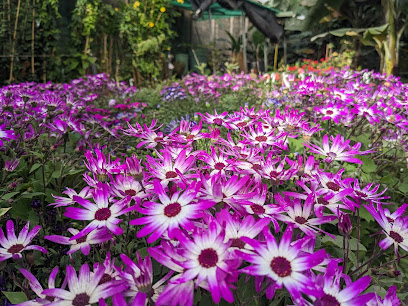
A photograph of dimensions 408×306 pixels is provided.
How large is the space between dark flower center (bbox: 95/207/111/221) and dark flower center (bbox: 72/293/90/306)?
17cm

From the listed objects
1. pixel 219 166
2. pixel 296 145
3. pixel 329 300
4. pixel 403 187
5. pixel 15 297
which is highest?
pixel 219 166

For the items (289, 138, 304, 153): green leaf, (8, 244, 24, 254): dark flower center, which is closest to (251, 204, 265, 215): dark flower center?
(8, 244, 24, 254): dark flower center

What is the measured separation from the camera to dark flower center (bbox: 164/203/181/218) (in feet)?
2.16

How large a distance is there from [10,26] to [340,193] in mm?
7579

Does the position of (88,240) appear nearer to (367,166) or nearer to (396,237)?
(396,237)

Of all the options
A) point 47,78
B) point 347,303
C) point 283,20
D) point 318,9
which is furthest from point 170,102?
point 283,20

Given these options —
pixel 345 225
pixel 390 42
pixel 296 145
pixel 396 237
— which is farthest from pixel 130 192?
pixel 390 42

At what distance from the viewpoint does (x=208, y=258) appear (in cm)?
56

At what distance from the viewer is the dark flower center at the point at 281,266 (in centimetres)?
55

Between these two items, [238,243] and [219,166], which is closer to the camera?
[238,243]

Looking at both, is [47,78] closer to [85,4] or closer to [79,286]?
[85,4]

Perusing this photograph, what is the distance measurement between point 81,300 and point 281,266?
39 cm

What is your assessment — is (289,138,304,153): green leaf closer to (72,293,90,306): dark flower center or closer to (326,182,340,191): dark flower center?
(326,182,340,191): dark flower center

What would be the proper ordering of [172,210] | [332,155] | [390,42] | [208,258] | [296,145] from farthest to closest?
1. [390,42]
2. [296,145]
3. [332,155]
4. [172,210]
5. [208,258]
